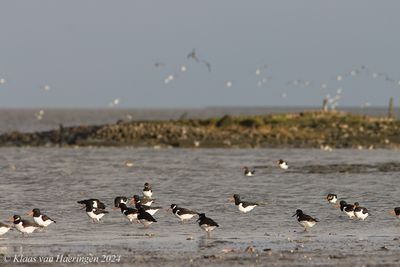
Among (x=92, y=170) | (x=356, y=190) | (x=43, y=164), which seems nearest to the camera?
(x=356, y=190)

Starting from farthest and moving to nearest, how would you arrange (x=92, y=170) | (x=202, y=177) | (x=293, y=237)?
(x=92, y=170) < (x=202, y=177) < (x=293, y=237)

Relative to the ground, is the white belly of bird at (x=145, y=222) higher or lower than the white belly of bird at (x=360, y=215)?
lower

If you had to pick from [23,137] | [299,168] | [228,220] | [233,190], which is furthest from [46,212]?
[23,137]

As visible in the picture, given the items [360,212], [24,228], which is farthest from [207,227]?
[360,212]

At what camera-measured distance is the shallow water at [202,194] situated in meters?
24.9

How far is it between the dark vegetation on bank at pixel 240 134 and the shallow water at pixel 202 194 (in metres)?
4.99

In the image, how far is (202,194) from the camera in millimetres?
40406

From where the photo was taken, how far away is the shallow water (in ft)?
81.6

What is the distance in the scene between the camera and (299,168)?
56531 millimetres

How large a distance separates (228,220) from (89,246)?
782 cm

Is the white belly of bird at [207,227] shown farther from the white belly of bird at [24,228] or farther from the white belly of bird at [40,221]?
the white belly of bird at [24,228]

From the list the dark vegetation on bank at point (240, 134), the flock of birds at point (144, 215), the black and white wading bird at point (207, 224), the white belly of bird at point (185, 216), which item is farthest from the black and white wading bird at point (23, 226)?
the dark vegetation on bank at point (240, 134)

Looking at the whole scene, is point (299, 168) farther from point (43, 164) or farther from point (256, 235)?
point (256, 235)

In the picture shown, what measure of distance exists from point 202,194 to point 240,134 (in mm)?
42428
